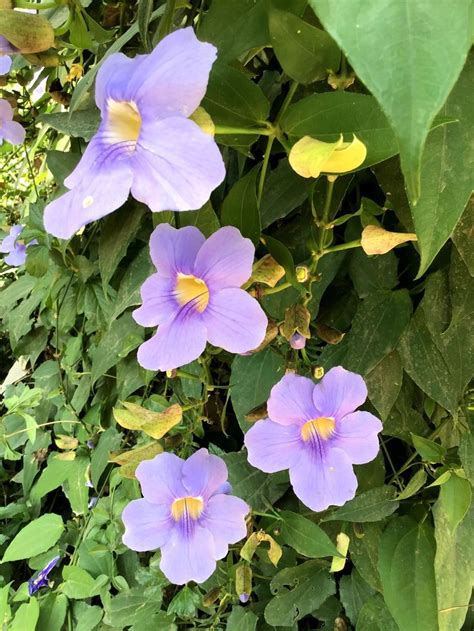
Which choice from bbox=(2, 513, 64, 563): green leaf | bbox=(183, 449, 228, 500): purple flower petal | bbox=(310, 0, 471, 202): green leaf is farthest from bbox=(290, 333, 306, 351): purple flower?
bbox=(2, 513, 64, 563): green leaf

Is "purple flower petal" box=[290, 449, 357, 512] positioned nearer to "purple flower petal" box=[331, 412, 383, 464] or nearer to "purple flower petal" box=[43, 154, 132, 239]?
"purple flower petal" box=[331, 412, 383, 464]

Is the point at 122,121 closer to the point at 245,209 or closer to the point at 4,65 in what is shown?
the point at 245,209

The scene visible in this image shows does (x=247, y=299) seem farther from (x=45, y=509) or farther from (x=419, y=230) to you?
(x=45, y=509)

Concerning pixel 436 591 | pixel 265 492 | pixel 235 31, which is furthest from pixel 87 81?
pixel 436 591

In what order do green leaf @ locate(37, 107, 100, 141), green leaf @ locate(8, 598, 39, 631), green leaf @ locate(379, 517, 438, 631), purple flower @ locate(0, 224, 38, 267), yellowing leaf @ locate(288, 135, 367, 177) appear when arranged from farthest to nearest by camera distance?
purple flower @ locate(0, 224, 38, 267) < green leaf @ locate(8, 598, 39, 631) < green leaf @ locate(379, 517, 438, 631) < green leaf @ locate(37, 107, 100, 141) < yellowing leaf @ locate(288, 135, 367, 177)

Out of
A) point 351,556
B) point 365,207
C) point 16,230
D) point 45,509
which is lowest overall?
point 45,509

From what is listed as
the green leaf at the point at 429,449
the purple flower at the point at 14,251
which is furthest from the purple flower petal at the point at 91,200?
the purple flower at the point at 14,251

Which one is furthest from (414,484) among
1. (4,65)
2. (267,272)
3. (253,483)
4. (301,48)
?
(4,65)

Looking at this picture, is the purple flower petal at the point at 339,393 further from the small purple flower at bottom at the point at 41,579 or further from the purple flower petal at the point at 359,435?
the small purple flower at bottom at the point at 41,579
